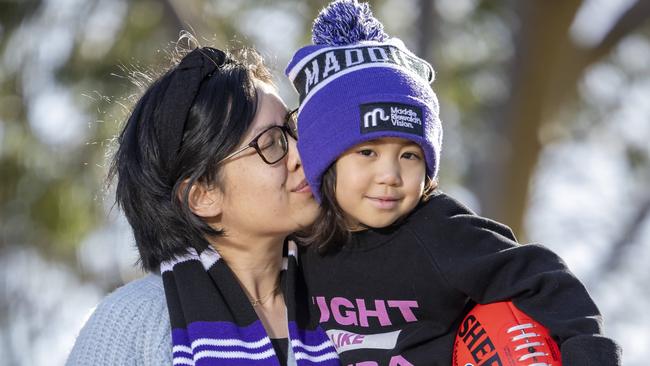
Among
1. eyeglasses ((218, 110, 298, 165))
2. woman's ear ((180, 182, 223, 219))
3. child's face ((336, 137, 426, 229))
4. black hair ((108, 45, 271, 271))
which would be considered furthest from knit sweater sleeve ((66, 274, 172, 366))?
child's face ((336, 137, 426, 229))

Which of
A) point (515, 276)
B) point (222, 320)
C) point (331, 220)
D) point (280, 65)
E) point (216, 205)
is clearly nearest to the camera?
point (515, 276)

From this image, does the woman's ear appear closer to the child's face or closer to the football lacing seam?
the child's face

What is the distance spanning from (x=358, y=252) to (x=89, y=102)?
20.9 feet

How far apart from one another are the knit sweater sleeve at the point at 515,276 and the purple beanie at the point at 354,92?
0.58 feet

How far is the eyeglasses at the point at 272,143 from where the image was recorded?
3.23 m

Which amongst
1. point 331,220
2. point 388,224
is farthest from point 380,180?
point 331,220

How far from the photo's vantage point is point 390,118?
3062mm

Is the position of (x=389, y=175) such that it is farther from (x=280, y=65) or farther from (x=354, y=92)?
(x=280, y=65)

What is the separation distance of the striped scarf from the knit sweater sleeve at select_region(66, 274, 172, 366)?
0.04m

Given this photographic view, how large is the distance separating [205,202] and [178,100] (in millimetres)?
329

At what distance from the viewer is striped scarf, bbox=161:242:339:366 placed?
3021mm

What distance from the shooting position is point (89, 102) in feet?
30.4

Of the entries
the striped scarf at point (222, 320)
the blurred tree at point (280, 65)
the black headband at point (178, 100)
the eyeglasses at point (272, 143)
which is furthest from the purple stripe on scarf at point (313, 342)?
the blurred tree at point (280, 65)

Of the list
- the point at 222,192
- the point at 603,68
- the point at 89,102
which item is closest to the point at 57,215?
the point at 89,102
